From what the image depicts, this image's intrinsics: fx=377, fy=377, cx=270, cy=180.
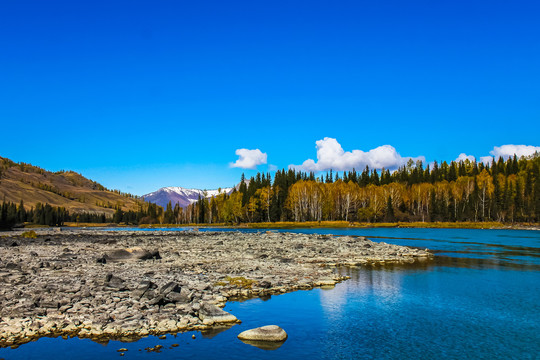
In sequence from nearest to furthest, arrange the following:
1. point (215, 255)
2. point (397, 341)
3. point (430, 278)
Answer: point (397, 341) → point (430, 278) → point (215, 255)

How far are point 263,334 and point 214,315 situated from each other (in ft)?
8.45

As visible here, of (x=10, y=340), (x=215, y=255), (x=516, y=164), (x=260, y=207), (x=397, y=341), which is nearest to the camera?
(x=10, y=340)

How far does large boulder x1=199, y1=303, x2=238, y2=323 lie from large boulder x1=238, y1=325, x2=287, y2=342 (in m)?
1.57

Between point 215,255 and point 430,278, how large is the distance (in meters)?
18.4

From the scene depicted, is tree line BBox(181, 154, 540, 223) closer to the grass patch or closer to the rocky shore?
the grass patch

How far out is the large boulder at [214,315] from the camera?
14.6 meters

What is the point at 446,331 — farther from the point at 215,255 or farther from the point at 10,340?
the point at 215,255

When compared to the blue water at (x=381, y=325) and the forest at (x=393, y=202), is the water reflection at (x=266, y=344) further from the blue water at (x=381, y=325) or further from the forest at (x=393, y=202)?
the forest at (x=393, y=202)

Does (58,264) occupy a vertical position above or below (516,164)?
below

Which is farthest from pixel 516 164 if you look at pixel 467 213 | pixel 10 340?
pixel 10 340

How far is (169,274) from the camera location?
23.3 meters

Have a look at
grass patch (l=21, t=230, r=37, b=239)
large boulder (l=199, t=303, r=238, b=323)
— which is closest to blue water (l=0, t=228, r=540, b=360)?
large boulder (l=199, t=303, r=238, b=323)

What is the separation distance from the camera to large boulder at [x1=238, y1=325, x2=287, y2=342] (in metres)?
13.1

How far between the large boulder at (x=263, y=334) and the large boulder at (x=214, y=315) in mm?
1573
